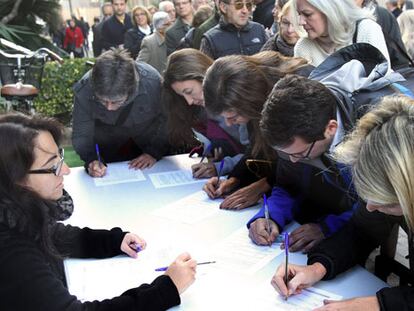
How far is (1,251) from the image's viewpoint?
1255 millimetres

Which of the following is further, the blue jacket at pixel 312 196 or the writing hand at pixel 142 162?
the writing hand at pixel 142 162

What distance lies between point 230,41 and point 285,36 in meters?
0.51

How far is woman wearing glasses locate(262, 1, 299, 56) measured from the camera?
10.3 feet

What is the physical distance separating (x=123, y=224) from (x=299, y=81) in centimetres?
Result: 103

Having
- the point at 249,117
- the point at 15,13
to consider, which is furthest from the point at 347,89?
the point at 15,13

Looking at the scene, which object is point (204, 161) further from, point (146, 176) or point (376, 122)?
point (376, 122)

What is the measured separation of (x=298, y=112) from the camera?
1.58m

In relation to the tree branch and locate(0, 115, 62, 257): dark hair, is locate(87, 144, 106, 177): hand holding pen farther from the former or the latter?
the tree branch

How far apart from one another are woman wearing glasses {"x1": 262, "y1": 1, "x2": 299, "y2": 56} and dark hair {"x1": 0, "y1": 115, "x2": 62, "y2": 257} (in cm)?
216

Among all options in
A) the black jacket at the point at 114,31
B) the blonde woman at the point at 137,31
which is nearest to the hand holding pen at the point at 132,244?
the blonde woman at the point at 137,31

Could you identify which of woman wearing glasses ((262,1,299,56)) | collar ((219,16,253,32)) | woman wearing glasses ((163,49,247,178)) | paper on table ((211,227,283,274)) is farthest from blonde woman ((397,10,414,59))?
paper on table ((211,227,283,274))

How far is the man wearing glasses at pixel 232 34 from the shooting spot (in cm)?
351

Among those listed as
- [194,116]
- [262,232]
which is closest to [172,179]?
[194,116]

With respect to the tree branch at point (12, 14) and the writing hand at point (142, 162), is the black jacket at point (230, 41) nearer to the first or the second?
the writing hand at point (142, 162)
